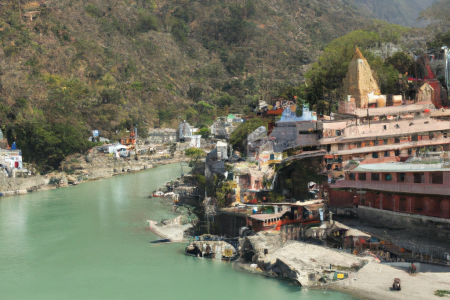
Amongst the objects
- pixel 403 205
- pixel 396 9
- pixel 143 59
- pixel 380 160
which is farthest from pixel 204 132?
pixel 396 9

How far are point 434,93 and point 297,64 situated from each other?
49.5 meters

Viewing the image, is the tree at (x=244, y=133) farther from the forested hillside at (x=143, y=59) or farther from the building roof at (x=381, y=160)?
the forested hillside at (x=143, y=59)

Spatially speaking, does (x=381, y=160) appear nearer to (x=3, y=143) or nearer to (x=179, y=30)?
(x=3, y=143)

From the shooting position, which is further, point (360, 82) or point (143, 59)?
point (143, 59)

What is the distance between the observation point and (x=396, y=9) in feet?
307

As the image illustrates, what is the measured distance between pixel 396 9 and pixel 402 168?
279 ft

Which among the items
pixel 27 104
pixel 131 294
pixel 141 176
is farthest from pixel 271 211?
pixel 27 104

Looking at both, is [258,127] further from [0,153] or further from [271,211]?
[0,153]

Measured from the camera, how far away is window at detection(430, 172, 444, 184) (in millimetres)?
15938

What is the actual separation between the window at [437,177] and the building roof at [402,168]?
21 cm

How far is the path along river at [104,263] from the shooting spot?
52.3 ft

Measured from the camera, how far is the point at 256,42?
83.7 metres

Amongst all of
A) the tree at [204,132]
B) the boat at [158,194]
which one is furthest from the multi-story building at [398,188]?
the tree at [204,132]

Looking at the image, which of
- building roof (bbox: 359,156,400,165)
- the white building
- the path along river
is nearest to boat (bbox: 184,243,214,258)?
the path along river
